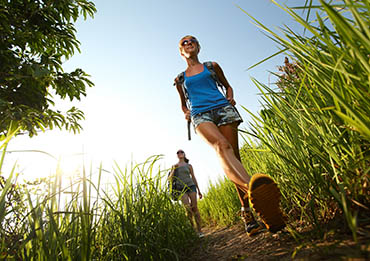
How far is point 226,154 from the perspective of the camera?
59.8 inches

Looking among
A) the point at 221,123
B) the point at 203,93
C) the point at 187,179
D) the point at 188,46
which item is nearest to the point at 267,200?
the point at 221,123

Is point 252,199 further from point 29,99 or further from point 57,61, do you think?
point 57,61

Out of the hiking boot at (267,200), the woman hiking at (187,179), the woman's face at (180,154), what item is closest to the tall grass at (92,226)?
the hiking boot at (267,200)

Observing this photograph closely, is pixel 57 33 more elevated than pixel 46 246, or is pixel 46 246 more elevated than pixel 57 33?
pixel 57 33

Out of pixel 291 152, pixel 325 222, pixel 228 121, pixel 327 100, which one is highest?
pixel 228 121

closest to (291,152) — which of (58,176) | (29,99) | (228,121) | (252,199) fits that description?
(252,199)

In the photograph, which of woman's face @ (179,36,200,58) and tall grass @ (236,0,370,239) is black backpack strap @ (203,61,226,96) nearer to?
woman's face @ (179,36,200,58)

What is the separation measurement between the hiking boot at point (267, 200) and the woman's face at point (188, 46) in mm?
1695

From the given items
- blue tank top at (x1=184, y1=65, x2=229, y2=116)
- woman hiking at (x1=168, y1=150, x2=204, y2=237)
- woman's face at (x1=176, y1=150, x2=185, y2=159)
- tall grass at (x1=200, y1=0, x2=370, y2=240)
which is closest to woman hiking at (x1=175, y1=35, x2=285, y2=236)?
blue tank top at (x1=184, y1=65, x2=229, y2=116)

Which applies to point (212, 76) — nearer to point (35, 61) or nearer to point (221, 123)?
Answer: point (221, 123)

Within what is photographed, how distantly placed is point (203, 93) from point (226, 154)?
745 mm

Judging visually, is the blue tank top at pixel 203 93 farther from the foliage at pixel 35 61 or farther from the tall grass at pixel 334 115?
the foliage at pixel 35 61

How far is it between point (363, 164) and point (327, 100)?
0.26 metres

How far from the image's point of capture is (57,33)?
4203mm
